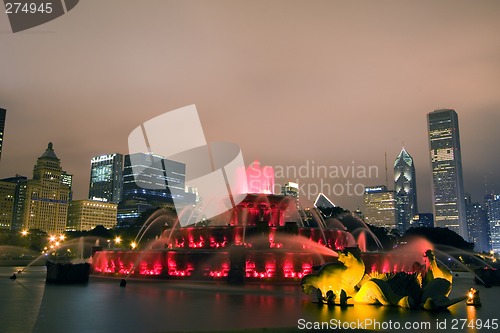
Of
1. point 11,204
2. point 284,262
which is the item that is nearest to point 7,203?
point 11,204

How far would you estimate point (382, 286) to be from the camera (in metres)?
19.1

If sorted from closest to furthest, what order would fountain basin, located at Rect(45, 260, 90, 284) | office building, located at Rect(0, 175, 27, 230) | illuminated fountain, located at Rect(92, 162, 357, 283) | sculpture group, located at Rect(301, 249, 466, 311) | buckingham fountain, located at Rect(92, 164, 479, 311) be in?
1. sculpture group, located at Rect(301, 249, 466, 311)
2. buckingham fountain, located at Rect(92, 164, 479, 311)
3. fountain basin, located at Rect(45, 260, 90, 284)
4. illuminated fountain, located at Rect(92, 162, 357, 283)
5. office building, located at Rect(0, 175, 27, 230)

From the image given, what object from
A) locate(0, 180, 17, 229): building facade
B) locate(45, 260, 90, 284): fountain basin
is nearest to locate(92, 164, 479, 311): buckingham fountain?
locate(45, 260, 90, 284): fountain basin

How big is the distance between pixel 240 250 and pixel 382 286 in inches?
553

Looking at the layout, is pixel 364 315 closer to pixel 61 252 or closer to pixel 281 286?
pixel 281 286

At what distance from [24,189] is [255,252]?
192 meters

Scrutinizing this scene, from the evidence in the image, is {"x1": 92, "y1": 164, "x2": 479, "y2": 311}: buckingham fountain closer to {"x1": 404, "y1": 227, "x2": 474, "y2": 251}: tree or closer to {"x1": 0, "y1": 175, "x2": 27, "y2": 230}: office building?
{"x1": 404, "y1": 227, "x2": 474, "y2": 251}: tree

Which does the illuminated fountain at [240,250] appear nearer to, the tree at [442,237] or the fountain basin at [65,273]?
the fountain basin at [65,273]

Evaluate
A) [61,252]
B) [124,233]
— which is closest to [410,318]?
[124,233]

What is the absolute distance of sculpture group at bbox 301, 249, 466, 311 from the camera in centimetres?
1867

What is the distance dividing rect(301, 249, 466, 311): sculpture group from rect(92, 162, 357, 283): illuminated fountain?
1092cm

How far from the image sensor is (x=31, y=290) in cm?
2561

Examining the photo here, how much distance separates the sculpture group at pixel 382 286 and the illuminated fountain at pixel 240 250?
10.9 m

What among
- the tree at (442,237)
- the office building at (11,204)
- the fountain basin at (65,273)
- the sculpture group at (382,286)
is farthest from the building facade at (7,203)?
the sculpture group at (382,286)
